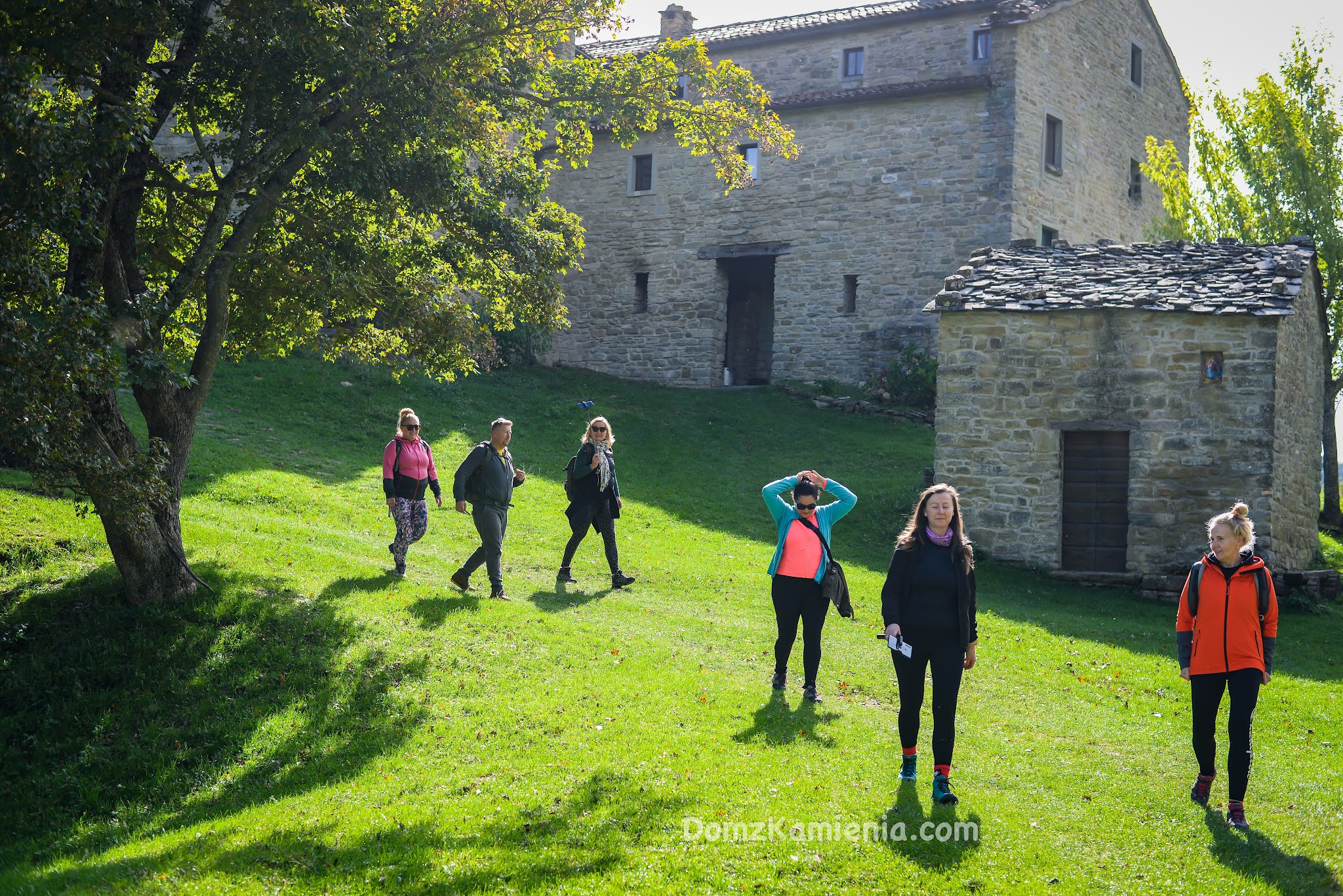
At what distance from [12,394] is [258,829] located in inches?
134

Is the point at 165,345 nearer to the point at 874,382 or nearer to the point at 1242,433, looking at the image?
the point at 1242,433

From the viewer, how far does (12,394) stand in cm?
751

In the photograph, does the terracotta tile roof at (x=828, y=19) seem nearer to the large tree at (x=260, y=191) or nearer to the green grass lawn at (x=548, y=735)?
the large tree at (x=260, y=191)

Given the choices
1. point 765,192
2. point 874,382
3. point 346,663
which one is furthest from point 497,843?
point 765,192

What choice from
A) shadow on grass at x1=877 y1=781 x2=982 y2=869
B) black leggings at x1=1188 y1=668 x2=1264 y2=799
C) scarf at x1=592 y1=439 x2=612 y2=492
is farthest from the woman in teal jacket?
scarf at x1=592 y1=439 x2=612 y2=492

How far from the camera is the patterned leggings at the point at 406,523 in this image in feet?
38.8

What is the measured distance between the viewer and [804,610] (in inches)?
349

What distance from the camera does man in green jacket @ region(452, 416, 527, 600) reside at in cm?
1140

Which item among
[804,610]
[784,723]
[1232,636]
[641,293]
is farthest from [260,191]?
[641,293]

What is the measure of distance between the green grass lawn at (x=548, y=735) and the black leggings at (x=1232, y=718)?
321 mm

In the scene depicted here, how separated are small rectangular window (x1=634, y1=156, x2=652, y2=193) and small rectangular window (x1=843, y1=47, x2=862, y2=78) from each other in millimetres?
5973

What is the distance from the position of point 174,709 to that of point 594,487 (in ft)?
16.9

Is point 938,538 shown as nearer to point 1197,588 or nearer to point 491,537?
point 1197,588

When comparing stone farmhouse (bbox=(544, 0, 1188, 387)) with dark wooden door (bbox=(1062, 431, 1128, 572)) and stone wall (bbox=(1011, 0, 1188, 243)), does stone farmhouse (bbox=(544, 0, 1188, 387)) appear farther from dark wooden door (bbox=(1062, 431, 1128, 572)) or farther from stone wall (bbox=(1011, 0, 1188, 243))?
dark wooden door (bbox=(1062, 431, 1128, 572))
